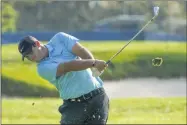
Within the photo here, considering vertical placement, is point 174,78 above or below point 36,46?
below

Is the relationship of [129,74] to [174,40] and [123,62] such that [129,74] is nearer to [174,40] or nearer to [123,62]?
[123,62]

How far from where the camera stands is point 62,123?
17.5 ft

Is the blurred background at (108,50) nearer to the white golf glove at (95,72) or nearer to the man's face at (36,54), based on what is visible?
the white golf glove at (95,72)

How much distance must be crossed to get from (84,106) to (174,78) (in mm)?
15157

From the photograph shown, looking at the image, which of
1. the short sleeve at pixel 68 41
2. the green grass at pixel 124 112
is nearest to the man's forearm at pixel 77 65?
the short sleeve at pixel 68 41

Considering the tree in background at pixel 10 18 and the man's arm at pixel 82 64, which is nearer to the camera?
the man's arm at pixel 82 64

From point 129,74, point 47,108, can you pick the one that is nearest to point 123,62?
point 129,74

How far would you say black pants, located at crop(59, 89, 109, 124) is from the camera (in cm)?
519

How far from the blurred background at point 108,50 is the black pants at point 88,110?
15.9ft

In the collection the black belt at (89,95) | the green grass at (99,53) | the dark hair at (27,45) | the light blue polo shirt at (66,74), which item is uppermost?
the dark hair at (27,45)

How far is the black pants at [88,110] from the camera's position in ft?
17.0

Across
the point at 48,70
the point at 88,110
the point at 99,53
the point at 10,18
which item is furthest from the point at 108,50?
the point at 48,70

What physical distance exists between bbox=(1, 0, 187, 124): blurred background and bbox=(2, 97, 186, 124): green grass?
0.02 m

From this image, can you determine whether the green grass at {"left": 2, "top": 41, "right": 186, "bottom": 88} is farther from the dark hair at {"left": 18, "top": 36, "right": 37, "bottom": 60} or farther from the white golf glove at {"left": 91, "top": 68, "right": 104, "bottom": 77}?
the white golf glove at {"left": 91, "top": 68, "right": 104, "bottom": 77}
